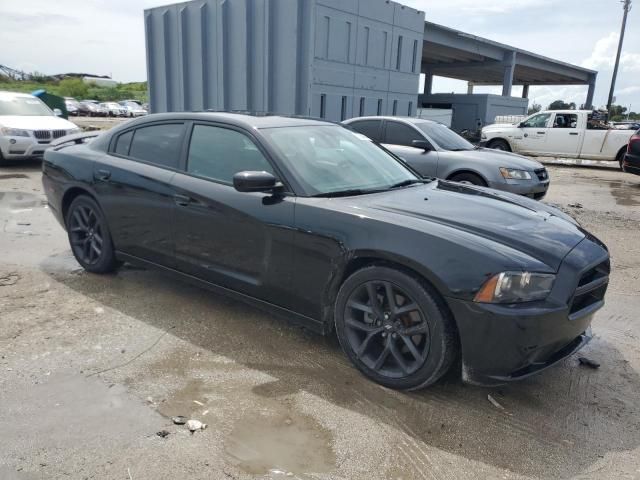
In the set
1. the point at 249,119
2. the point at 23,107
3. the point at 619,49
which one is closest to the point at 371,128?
the point at 249,119

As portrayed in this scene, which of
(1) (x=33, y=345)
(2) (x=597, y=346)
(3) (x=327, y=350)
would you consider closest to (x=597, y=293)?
(2) (x=597, y=346)

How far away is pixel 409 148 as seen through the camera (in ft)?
26.8

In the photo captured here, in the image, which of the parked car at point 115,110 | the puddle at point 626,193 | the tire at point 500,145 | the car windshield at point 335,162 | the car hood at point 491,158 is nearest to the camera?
the car windshield at point 335,162

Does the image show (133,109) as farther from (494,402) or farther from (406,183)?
(494,402)

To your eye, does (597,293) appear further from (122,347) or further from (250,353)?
(122,347)

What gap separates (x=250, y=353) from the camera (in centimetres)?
340

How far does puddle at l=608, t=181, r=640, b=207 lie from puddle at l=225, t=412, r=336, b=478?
30.1 feet

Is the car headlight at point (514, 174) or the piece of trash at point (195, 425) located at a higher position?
the car headlight at point (514, 174)

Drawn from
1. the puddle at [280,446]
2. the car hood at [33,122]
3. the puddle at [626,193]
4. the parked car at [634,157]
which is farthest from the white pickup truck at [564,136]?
the puddle at [280,446]

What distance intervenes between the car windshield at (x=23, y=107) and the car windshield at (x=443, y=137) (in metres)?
8.93

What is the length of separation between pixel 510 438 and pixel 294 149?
7.29ft

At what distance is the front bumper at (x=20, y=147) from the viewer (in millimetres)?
10625

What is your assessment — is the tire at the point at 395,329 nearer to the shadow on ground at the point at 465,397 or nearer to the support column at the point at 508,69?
the shadow on ground at the point at 465,397

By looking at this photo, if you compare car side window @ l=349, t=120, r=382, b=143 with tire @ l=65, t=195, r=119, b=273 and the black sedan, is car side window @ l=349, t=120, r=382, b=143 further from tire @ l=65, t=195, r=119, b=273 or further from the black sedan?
tire @ l=65, t=195, r=119, b=273
